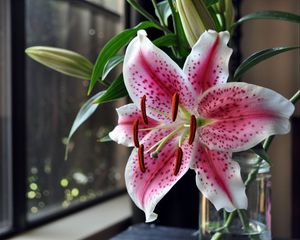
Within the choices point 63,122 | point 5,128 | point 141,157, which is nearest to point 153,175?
point 141,157

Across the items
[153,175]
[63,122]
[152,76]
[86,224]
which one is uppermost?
[152,76]

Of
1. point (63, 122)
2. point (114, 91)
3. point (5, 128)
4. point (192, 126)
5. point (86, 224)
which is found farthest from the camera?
point (63, 122)

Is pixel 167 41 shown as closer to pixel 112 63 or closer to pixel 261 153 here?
pixel 112 63

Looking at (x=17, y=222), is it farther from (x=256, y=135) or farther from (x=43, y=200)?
(x=256, y=135)

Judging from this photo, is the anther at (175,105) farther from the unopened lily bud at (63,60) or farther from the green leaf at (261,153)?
the unopened lily bud at (63,60)

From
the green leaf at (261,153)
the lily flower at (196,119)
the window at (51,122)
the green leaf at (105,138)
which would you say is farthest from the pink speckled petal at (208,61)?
the window at (51,122)
